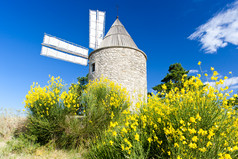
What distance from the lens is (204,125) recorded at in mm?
2357

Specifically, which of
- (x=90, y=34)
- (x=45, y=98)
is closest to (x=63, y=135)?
(x=45, y=98)

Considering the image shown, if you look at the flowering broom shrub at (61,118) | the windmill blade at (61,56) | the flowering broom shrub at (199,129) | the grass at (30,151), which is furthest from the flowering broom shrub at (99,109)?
the windmill blade at (61,56)

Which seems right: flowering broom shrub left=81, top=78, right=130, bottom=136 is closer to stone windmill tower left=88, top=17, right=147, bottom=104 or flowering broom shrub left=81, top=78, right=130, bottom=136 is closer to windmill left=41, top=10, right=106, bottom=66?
stone windmill tower left=88, top=17, right=147, bottom=104

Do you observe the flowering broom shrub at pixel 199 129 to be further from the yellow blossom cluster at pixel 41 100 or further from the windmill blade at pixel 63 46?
the windmill blade at pixel 63 46

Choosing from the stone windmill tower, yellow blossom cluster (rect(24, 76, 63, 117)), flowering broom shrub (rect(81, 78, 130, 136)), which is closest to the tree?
the stone windmill tower

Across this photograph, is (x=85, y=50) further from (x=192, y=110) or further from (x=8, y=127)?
(x=192, y=110)

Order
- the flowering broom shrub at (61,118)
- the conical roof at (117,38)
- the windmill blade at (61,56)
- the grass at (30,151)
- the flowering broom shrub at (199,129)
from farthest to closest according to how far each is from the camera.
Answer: the windmill blade at (61,56)
the conical roof at (117,38)
the flowering broom shrub at (61,118)
the grass at (30,151)
the flowering broom shrub at (199,129)

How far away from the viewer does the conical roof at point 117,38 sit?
441 inches

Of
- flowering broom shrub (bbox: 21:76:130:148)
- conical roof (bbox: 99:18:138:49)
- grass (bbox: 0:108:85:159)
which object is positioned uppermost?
conical roof (bbox: 99:18:138:49)

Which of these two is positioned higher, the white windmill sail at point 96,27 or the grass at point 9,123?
the white windmill sail at point 96,27

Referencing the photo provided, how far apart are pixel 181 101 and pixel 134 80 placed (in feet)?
25.0

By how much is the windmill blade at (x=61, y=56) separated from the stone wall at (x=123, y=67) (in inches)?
160

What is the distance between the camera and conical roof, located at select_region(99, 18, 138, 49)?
36.7ft

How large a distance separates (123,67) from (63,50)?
7139mm
